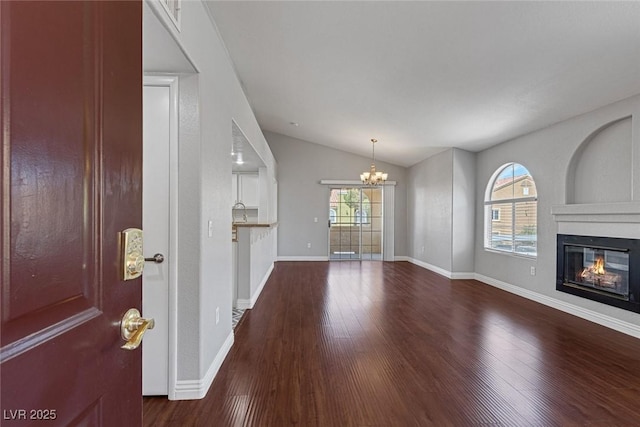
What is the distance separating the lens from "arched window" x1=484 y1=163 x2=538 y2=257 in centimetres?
493

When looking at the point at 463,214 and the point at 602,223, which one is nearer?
the point at 602,223

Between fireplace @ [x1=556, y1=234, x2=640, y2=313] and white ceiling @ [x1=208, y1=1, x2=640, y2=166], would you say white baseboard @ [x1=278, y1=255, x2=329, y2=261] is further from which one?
fireplace @ [x1=556, y1=234, x2=640, y2=313]

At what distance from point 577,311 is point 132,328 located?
4941 millimetres

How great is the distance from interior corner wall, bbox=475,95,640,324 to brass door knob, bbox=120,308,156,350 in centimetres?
446

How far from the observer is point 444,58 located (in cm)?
327

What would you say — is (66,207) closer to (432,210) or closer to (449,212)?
(449,212)

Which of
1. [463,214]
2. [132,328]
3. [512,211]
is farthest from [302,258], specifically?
[132,328]

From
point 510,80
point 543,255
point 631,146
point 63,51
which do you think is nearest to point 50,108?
point 63,51

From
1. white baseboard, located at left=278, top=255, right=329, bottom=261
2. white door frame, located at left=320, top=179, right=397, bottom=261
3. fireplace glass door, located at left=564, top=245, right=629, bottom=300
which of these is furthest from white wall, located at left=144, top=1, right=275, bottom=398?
white door frame, located at left=320, top=179, right=397, bottom=261

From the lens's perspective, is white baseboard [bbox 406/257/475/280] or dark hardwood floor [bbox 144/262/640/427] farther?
white baseboard [bbox 406/257/475/280]

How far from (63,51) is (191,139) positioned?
1.65 meters

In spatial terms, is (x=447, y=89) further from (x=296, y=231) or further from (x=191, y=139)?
(x=296, y=231)

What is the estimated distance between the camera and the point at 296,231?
855cm

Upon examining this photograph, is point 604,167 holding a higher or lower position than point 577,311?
higher
